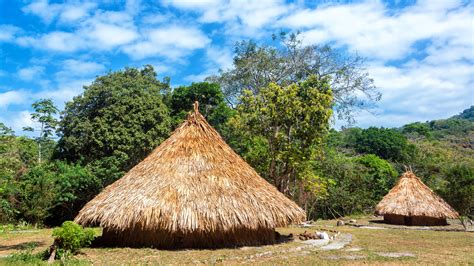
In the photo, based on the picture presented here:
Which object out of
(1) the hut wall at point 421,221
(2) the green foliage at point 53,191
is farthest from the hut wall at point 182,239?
(1) the hut wall at point 421,221

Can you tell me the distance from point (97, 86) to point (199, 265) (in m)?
16.2

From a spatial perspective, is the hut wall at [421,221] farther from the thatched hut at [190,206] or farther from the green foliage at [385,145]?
the green foliage at [385,145]

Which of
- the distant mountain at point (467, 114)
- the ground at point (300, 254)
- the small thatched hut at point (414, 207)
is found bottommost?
the ground at point (300, 254)

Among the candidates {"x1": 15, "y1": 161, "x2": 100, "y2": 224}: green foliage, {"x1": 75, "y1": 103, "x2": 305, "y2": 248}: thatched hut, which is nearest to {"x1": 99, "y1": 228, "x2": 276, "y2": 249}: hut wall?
{"x1": 75, "y1": 103, "x2": 305, "y2": 248}: thatched hut

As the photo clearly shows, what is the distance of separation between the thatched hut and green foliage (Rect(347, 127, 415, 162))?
29.8 m

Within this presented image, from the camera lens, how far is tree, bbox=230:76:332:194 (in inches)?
730

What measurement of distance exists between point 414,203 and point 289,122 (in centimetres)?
692

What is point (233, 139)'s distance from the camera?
25.1 metres

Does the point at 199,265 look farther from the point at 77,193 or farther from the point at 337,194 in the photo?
the point at 337,194

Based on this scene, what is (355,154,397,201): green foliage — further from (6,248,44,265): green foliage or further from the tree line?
(6,248,44,265): green foliage

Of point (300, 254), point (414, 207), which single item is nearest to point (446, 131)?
point (414, 207)

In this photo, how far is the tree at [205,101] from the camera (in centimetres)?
2764

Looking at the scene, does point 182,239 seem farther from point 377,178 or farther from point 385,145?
point 385,145

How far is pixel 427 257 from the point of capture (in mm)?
10625
